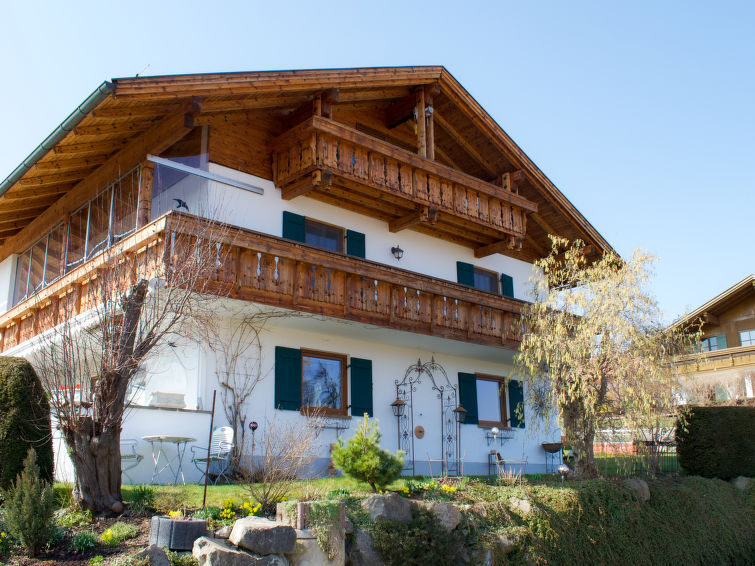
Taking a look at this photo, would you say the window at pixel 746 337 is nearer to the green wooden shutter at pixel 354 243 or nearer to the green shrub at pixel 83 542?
the green wooden shutter at pixel 354 243

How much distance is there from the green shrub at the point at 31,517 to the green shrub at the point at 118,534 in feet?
1.80

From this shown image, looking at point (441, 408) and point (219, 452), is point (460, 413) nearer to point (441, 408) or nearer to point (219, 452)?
point (441, 408)

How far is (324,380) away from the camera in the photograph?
49.9ft

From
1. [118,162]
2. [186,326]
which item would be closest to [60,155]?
[118,162]

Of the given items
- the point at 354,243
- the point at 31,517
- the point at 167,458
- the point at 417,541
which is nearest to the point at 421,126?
the point at 354,243

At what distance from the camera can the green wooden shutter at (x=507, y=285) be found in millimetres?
20156

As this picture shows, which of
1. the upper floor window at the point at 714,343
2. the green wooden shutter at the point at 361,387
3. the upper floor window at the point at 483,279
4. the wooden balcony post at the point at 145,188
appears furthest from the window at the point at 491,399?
the upper floor window at the point at 714,343

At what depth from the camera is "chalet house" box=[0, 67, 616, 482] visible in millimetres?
12781

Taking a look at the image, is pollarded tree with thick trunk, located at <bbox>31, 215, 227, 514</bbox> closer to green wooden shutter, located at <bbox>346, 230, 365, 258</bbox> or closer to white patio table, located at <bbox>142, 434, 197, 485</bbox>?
white patio table, located at <bbox>142, 434, 197, 485</bbox>

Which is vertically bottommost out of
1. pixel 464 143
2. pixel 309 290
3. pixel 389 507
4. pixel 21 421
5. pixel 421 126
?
pixel 389 507

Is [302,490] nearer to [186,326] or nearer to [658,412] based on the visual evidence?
[186,326]

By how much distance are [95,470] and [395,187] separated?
9.11 m

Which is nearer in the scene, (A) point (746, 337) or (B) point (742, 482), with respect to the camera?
(B) point (742, 482)

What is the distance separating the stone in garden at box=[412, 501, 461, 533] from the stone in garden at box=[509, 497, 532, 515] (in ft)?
3.88
